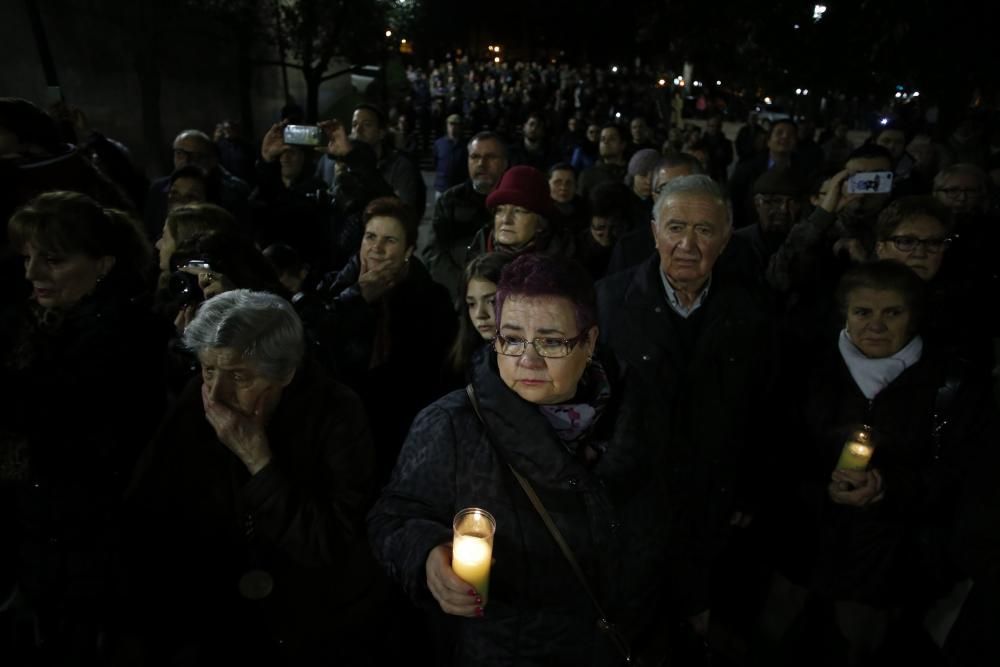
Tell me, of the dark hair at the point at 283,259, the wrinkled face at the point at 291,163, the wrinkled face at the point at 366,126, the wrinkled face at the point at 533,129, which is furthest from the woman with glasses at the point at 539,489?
the wrinkled face at the point at 533,129

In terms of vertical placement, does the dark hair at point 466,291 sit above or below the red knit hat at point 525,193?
below

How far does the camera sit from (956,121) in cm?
1064

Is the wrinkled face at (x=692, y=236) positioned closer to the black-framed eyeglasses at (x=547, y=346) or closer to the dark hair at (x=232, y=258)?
the black-framed eyeglasses at (x=547, y=346)

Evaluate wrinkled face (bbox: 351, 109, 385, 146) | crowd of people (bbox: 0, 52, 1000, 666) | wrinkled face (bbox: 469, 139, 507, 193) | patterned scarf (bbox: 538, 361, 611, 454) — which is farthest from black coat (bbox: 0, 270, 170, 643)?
wrinkled face (bbox: 351, 109, 385, 146)

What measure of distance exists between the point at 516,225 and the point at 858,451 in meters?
2.18

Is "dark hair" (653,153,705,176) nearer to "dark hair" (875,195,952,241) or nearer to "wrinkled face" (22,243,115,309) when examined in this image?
"dark hair" (875,195,952,241)

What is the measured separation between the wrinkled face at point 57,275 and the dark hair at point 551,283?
5.88 ft

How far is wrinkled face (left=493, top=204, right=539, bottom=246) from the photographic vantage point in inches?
158

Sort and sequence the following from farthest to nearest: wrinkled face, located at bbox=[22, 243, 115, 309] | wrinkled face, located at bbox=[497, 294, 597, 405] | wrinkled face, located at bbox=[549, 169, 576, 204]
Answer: wrinkled face, located at bbox=[549, 169, 576, 204]
wrinkled face, located at bbox=[22, 243, 115, 309]
wrinkled face, located at bbox=[497, 294, 597, 405]

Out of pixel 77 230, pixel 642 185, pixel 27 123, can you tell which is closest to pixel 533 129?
pixel 642 185

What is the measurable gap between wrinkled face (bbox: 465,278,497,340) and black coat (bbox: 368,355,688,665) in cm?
103

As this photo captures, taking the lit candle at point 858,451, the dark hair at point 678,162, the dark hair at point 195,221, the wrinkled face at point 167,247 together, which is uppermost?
the dark hair at point 678,162

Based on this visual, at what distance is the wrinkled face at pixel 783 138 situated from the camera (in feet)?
24.6

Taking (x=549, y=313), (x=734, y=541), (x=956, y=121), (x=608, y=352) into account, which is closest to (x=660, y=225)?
(x=608, y=352)
